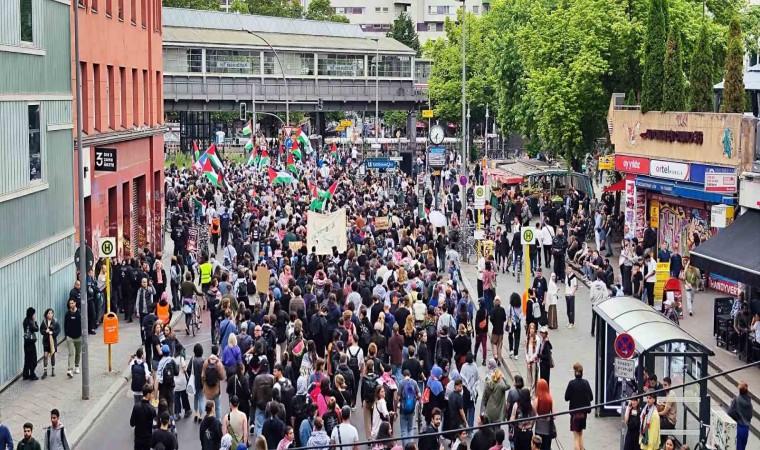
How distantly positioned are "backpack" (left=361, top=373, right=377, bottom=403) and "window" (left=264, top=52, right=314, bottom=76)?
7089 cm

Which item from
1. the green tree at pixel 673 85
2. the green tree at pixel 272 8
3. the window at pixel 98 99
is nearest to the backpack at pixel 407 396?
the window at pixel 98 99

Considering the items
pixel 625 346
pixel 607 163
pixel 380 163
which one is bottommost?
pixel 625 346

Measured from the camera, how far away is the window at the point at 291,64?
89875 millimetres

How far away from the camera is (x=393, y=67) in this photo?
95938 mm

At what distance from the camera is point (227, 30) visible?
312 ft

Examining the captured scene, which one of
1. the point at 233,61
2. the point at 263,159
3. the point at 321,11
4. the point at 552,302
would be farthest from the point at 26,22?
the point at 321,11

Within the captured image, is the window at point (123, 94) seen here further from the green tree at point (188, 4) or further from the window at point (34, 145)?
the green tree at point (188, 4)

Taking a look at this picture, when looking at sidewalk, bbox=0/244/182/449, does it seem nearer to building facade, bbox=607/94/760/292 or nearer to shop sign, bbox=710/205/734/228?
shop sign, bbox=710/205/734/228

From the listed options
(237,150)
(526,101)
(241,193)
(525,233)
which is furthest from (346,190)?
(237,150)

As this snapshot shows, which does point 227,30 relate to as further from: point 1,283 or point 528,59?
point 1,283

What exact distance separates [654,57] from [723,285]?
9996 millimetres

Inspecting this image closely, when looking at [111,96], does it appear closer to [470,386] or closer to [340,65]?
[470,386]

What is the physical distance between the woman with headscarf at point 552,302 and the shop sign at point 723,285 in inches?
213

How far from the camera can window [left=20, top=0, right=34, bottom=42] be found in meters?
26.7
